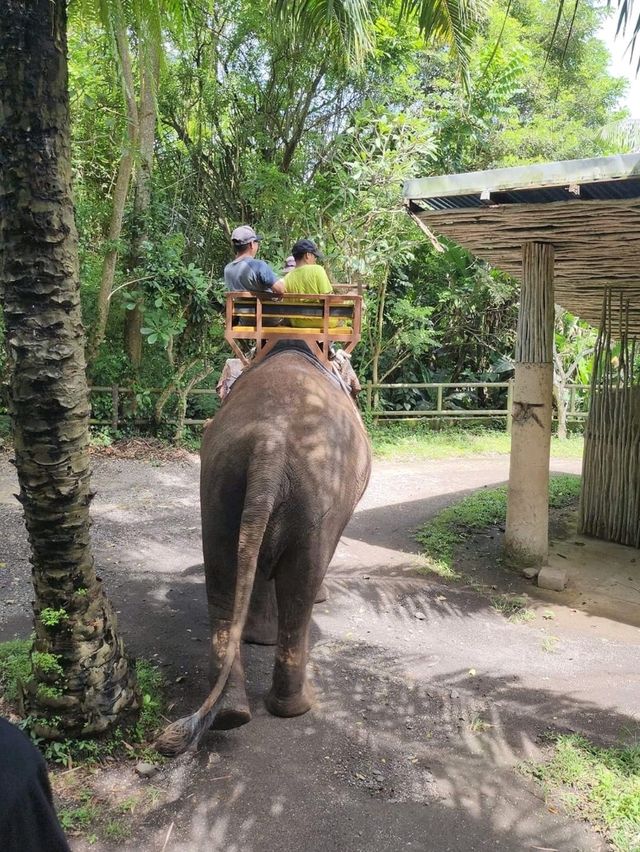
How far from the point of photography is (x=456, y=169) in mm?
14086

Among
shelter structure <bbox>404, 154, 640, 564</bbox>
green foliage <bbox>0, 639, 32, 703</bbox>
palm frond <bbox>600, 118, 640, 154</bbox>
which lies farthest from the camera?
palm frond <bbox>600, 118, 640, 154</bbox>

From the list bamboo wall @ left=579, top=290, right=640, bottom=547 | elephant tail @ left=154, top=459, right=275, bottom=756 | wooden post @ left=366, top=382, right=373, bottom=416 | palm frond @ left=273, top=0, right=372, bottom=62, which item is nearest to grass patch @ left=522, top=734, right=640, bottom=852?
elephant tail @ left=154, top=459, right=275, bottom=756

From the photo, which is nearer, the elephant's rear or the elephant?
the elephant

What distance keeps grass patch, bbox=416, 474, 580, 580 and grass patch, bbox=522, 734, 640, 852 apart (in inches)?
114

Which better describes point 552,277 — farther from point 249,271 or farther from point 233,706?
point 233,706

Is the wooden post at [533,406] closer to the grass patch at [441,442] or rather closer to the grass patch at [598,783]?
the grass patch at [598,783]

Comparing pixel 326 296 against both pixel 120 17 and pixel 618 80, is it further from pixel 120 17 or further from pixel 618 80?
pixel 618 80

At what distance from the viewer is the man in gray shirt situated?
4938 mm

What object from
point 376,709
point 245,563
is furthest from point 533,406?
point 245,563

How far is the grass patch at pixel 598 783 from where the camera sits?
2965 millimetres

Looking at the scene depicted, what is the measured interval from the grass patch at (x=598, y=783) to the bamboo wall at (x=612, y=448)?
438 centimetres

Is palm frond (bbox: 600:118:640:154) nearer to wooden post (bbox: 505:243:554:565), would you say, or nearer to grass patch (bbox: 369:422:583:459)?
grass patch (bbox: 369:422:583:459)

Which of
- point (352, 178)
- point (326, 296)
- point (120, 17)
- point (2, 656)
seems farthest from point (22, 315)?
point (352, 178)

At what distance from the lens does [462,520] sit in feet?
26.7
